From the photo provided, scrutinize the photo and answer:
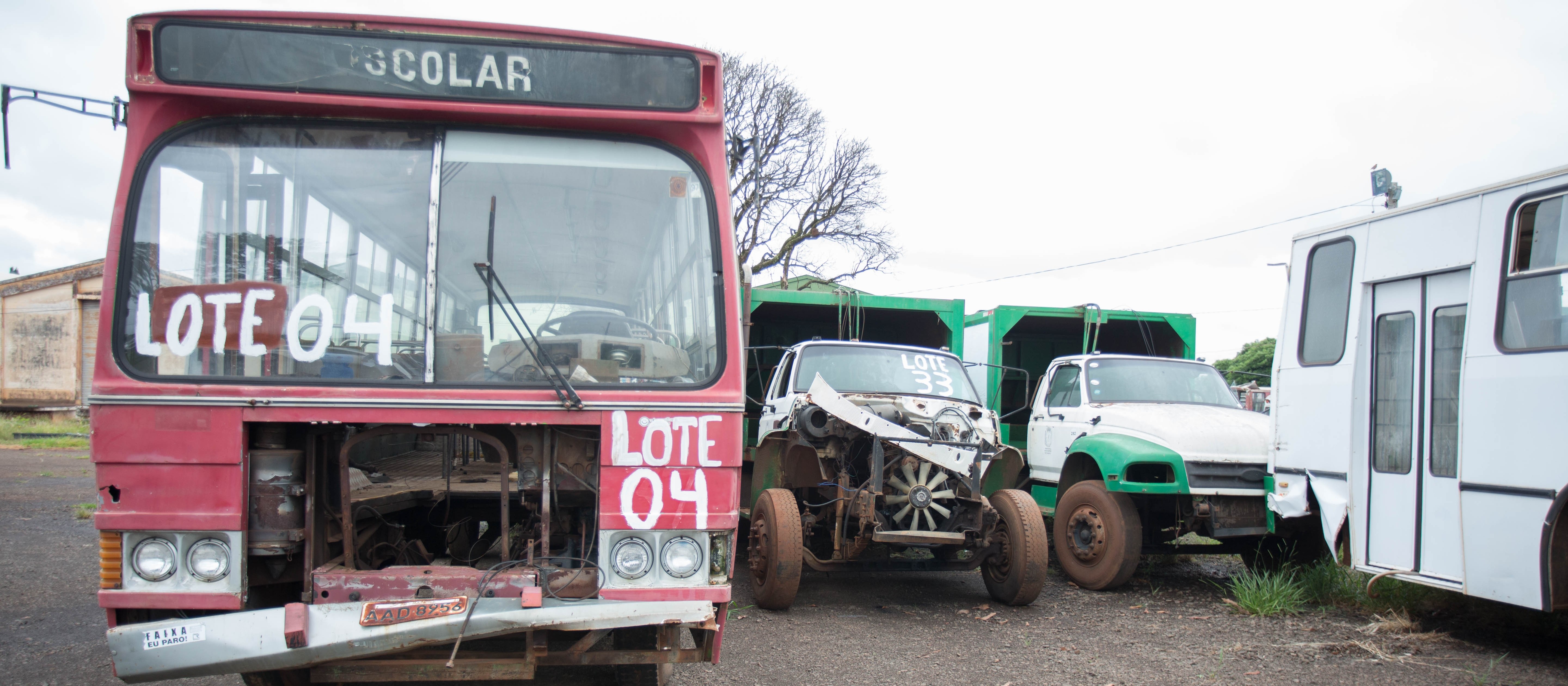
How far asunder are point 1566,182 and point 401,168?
19.1 feet

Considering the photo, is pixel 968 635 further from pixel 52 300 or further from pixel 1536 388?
pixel 52 300

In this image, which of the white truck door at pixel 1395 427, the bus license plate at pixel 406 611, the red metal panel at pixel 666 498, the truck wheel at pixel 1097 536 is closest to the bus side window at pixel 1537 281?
the white truck door at pixel 1395 427

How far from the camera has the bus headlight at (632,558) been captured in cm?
308

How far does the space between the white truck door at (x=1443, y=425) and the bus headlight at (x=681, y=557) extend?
4.67 metres

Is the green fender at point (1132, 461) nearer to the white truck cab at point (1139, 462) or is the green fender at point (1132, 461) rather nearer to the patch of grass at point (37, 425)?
the white truck cab at point (1139, 462)

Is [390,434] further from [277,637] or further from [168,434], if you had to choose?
[277,637]

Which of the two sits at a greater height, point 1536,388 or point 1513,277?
point 1513,277

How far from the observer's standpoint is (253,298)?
10.1 feet

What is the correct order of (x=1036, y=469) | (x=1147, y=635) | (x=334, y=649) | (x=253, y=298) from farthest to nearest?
(x=1036, y=469) → (x=1147, y=635) → (x=253, y=298) → (x=334, y=649)

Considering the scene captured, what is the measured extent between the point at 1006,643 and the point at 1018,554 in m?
0.83

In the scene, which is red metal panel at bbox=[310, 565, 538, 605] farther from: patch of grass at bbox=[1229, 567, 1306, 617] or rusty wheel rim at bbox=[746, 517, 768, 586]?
patch of grass at bbox=[1229, 567, 1306, 617]

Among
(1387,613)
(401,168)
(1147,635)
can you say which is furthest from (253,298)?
(1387,613)

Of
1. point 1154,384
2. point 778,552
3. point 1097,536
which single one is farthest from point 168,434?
point 1154,384

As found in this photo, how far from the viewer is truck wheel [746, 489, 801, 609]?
5.89 meters
